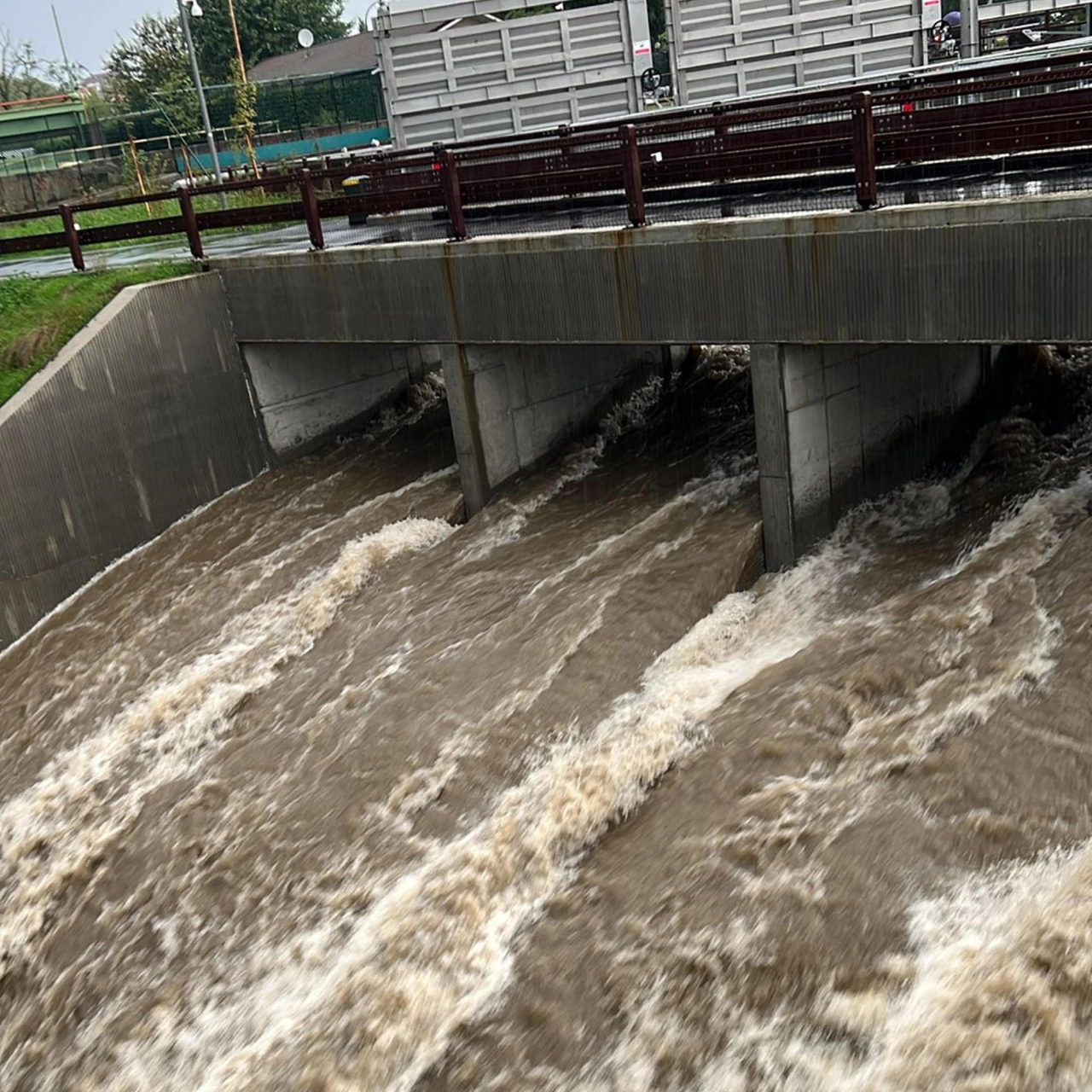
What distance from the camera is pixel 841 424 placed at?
9.41 metres

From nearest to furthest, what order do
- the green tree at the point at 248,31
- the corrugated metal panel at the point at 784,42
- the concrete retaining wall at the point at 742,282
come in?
the concrete retaining wall at the point at 742,282, the corrugated metal panel at the point at 784,42, the green tree at the point at 248,31

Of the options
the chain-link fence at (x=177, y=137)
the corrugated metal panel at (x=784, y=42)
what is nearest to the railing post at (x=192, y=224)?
the corrugated metal panel at (x=784, y=42)

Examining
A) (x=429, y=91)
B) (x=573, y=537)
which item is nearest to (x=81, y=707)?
(x=573, y=537)

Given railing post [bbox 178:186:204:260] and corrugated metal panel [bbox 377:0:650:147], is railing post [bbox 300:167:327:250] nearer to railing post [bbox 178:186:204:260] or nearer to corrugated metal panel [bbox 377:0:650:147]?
railing post [bbox 178:186:204:260]

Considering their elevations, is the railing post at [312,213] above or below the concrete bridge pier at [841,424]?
above

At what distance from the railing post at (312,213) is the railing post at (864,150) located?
5.94 meters

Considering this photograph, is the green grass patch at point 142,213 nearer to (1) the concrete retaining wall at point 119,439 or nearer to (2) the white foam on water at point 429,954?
(1) the concrete retaining wall at point 119,439

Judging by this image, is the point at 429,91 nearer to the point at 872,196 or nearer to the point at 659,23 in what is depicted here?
the point at 872,196

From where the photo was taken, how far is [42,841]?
7906 millimetres

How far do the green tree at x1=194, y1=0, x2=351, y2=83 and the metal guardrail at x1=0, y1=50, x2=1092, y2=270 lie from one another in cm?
3813

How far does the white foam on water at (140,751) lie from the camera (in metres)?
7.55

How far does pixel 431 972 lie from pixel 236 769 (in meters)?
2.80

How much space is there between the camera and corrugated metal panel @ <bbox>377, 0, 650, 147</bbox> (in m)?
14.8

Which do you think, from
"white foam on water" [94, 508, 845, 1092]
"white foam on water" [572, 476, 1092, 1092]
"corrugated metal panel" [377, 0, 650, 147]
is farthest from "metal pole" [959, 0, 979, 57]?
"white foam on water" [572, 476, 1092, 1092]
